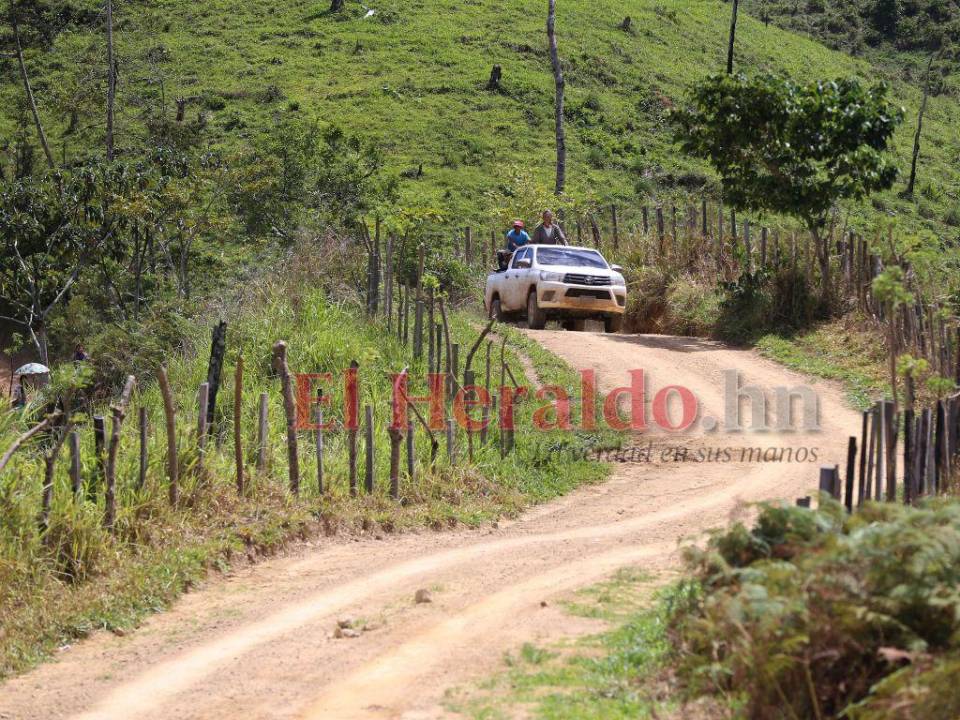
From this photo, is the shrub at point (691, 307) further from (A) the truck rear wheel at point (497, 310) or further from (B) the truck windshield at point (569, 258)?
(A) the truck rear wheel at point (497, 310)

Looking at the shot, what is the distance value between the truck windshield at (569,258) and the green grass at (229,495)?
4.25 meters

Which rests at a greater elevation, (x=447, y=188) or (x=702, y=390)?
(x=447, y=188)

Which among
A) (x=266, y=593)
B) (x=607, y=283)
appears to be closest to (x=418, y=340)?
(x=607, y=283)

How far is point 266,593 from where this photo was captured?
9477 millimetres

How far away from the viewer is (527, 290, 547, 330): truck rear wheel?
2059 cm

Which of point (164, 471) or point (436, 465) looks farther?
point (436, 465)

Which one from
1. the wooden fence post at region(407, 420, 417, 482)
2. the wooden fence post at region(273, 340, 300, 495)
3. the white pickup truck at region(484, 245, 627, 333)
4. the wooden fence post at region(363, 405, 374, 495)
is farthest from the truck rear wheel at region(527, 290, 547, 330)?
the wooden fence post at region(273, 340, 300, 495)

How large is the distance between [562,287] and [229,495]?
1040cm

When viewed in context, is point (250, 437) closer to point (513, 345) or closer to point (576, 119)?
point (513, 345)

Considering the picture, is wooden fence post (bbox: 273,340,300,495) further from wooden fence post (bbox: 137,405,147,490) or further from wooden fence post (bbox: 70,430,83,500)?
wooden fence post (bbox: 70,430,83,500)

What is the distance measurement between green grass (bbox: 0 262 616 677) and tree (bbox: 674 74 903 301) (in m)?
5.45

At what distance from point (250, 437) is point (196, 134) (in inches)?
1288

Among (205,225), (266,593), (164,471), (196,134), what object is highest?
(196,134)

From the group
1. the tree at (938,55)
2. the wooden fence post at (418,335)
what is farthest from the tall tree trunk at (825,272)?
the tree at (938,55)
